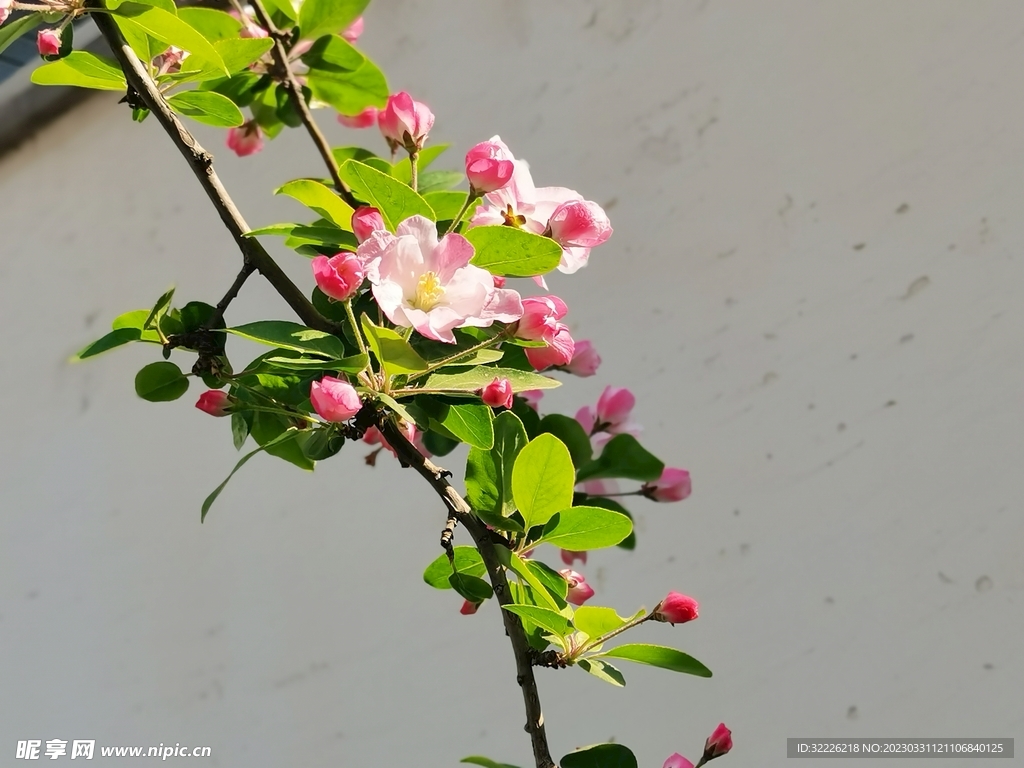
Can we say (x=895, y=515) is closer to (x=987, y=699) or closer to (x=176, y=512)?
(x=987, y=699)

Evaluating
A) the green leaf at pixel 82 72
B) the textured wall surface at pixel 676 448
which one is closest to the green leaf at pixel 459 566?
the green leaf at pixel 82 72

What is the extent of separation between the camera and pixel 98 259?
1.75 metres

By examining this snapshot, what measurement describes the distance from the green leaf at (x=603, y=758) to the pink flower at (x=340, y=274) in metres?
0.31

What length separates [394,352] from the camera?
45cm

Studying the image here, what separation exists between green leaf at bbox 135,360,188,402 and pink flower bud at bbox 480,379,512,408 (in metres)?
0.23

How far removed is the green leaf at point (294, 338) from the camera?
449 mm

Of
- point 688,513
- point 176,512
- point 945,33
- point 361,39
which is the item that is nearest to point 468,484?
point 688,513

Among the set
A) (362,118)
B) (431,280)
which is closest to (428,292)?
(431,280)

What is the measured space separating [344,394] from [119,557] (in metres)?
1.26

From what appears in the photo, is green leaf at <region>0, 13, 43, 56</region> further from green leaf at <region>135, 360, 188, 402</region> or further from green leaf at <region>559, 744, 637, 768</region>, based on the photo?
green leaf at <region>559, 744, 637, 768</region>

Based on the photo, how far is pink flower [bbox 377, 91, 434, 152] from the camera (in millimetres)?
612

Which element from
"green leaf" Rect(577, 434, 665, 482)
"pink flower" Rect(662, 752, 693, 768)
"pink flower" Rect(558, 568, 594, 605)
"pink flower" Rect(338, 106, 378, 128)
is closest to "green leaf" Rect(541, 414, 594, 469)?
"green leaf" Rect(577, 434, 665, 482)

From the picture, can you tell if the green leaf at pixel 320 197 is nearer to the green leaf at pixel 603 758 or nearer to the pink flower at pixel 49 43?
the pink flower at pixel 49 43

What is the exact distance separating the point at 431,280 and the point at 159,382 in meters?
0.25
